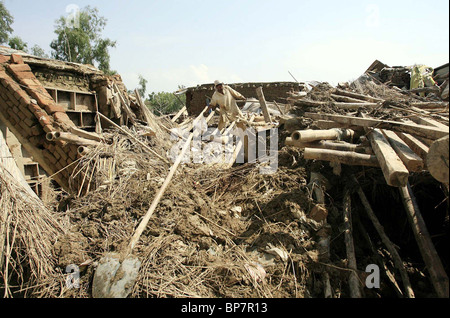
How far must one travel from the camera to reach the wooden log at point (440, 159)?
6.27 ft

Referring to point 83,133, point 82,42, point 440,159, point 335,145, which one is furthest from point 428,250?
point 82,42

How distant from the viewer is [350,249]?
3045 millimetres

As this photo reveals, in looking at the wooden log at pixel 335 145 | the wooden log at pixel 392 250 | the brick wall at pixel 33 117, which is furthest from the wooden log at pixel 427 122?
the brick wall at pixel 33 117

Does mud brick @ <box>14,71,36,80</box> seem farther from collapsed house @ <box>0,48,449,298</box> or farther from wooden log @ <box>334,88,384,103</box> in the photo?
wooden log @ <box>334,88,384,103</box>

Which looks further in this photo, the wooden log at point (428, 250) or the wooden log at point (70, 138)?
the wooden log at point (70, 138)

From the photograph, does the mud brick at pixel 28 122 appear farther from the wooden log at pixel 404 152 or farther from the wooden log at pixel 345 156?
the wooden log at pixel 404 152

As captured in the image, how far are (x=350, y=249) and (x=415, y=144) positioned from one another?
1246 millimetres

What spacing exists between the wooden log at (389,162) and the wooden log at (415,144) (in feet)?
0.64

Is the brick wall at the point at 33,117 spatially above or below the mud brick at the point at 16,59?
below

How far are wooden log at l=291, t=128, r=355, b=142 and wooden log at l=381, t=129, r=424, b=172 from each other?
0.47 meters

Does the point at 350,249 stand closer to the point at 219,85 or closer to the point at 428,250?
the point at 428,250

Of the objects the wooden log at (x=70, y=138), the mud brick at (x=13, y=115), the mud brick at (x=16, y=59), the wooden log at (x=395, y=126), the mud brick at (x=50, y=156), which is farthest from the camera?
the mud brick at (x=16, y=59)

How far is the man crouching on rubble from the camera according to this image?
6.97 metres
